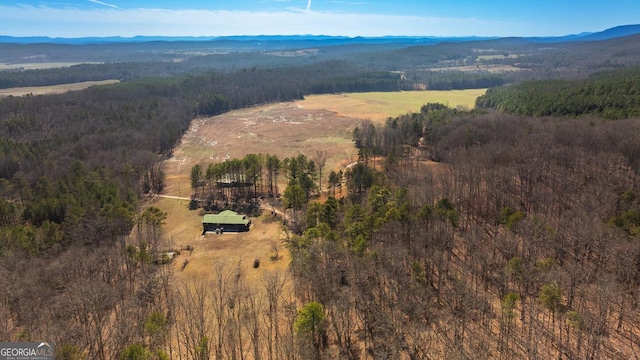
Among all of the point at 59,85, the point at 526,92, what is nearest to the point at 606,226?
the point at 526,92

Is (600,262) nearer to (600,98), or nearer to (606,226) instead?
(606,226)

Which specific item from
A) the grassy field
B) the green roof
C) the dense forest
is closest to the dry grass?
the green roof

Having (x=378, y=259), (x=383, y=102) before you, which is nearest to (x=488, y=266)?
(x=378, y=259)

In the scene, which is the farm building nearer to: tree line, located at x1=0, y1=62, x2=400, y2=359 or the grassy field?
tree line, located at x1=0, y1=62, x2=400, y2=359

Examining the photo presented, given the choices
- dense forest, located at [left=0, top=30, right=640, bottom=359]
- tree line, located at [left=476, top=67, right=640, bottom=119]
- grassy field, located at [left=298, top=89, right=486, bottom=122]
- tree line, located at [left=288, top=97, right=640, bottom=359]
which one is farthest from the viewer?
grassy field, located at [left=298, top=89, right=486, bottom=122]

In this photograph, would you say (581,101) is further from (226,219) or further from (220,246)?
(220,246)
